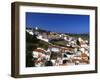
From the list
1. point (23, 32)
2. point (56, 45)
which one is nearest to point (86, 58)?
point (56, 45)

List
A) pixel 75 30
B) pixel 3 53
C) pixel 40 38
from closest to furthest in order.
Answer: pixel 3 53
pixel 40 38
pixel 75 30

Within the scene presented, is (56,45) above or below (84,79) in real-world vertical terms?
above

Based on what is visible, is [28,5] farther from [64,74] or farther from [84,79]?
[84,79]

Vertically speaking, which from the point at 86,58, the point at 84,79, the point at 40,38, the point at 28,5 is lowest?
the point at 84,79

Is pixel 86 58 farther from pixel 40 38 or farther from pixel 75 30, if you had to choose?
pixel 40 38

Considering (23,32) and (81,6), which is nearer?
(23,32)

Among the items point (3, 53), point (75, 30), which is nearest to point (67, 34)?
point (75, 30)

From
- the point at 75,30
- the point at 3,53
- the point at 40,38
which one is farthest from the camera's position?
the point at 75,30
